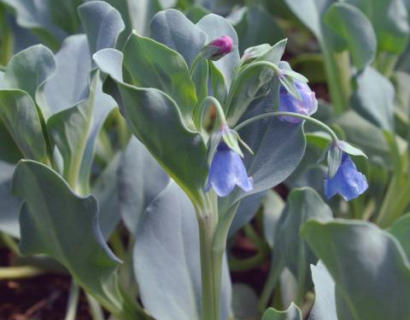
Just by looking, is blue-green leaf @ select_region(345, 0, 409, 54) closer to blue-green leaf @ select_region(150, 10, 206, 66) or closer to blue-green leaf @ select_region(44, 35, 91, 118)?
blue-green leaf @ select_region(44, 35, 91, 118)

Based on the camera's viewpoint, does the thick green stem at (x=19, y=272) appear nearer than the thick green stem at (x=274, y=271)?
No

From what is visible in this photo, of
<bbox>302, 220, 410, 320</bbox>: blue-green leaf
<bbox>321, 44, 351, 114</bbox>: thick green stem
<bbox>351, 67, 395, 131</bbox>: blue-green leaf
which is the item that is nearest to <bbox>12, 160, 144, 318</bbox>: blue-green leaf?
<bbox>302, 220, 410, 320</bbox>: blue-green leaf

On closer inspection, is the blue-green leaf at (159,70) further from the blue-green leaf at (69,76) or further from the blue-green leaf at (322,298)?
the blue-green leaf at (69,76)

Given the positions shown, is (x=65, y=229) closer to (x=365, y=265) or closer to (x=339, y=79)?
(x=365, y=265)

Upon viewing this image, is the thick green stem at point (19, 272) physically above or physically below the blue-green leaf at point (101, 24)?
below

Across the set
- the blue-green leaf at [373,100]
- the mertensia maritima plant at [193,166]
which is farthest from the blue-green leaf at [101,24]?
the blue-green leaf at [373,100]

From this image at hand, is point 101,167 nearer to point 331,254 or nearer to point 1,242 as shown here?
point 1,242
